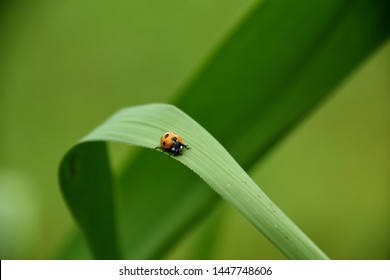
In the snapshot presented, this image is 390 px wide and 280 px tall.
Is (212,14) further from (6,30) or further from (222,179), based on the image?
(222,179)

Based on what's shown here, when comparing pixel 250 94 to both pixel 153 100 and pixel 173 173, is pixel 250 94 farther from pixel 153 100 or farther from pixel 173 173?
pixel 153 100

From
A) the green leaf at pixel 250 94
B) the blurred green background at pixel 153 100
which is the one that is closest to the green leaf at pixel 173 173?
the green leaf at pixel 250 94

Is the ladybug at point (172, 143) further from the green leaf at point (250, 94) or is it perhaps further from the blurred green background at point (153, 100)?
the blurred green background at point (153, 100)

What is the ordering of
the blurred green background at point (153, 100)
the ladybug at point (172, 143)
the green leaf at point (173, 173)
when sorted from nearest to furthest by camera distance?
the green leaf at point (173, 173) < the ladybug at point (172, 143) < the blurred green background at point (153, 100)

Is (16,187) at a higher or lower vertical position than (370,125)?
lower
